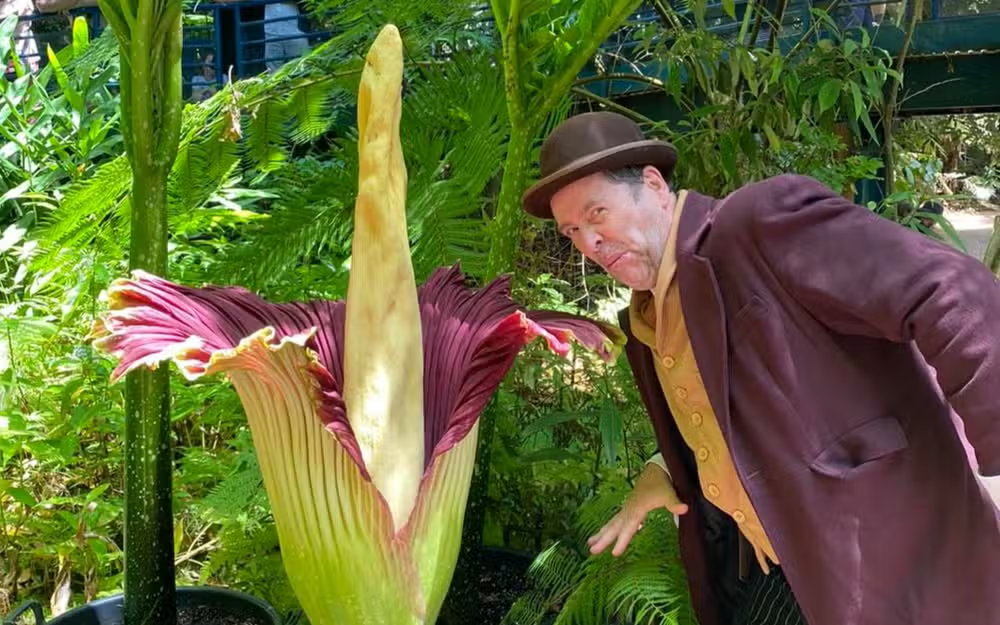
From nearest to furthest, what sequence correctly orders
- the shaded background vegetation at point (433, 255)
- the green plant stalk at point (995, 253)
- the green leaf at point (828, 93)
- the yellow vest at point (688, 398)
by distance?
the yellow vest at point (688, 398) → the shaded background vegetation at point (433, 255) → the green leaf at point (828, 93) → the green plant stalk at point (995, 253)

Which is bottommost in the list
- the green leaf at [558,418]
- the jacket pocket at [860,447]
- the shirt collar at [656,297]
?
the green leaf at [558,418]

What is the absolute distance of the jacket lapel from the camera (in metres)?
0.89

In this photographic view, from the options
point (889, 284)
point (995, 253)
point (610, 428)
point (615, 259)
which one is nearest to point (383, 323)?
point (615, 259)

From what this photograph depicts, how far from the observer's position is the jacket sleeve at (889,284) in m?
0.74

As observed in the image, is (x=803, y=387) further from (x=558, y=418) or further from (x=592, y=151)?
(x=558, y=418)

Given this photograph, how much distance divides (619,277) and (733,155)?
0.70 m

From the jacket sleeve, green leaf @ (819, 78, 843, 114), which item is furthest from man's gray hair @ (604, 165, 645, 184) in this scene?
green leaf @ (819, 78, 843, 114)

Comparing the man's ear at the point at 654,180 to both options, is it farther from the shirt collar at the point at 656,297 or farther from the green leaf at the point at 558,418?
the green leaf at the point at 558,418

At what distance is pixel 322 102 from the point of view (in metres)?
1.59

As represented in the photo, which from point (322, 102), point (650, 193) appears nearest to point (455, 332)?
point (650, 193)

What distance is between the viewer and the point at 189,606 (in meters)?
1.29

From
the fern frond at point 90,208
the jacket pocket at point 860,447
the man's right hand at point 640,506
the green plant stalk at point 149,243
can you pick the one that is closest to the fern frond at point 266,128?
the fern frond at point 90,208

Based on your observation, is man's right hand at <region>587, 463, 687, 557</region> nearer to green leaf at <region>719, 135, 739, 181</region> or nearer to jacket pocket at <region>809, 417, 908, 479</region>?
jacket pocket at <region>809, 417, 908, 479</region>

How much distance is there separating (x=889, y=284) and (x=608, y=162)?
0.93 feet
